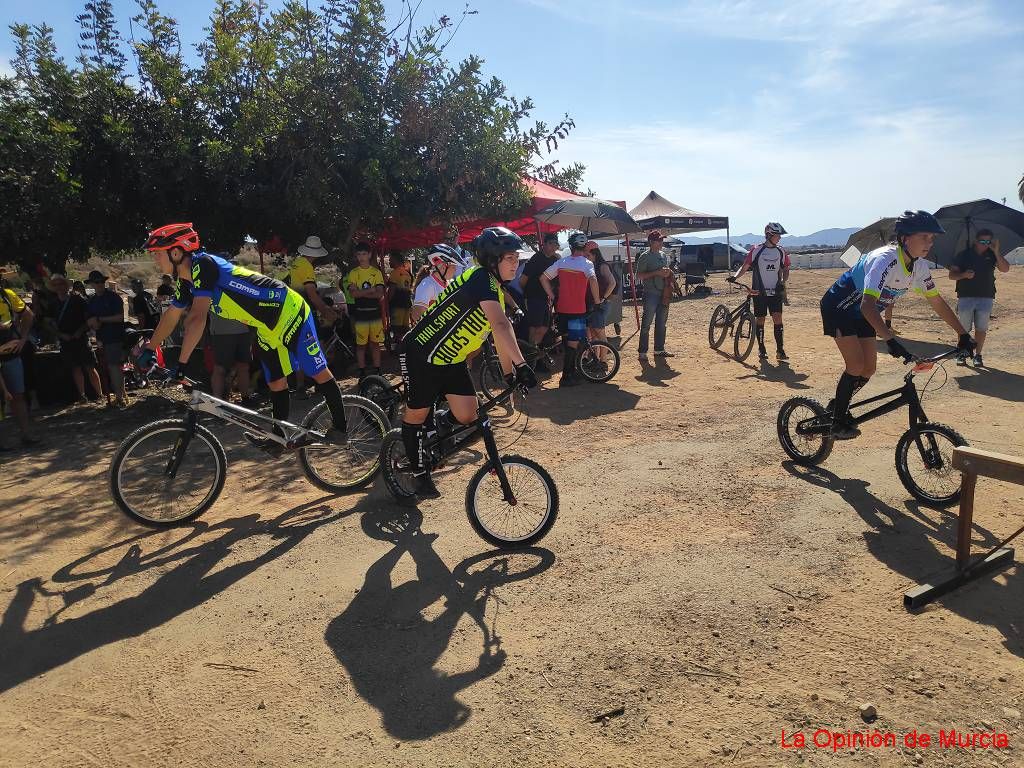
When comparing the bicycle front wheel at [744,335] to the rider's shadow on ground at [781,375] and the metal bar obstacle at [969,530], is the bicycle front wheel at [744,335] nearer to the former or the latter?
the rider's shadow on ground at [781,375]

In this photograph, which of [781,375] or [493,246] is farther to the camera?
[781,375]

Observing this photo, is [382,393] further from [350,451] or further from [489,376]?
[489,376]

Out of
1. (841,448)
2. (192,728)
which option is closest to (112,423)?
(192,728)

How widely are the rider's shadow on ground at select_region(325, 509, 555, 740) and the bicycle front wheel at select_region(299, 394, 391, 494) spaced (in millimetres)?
1044

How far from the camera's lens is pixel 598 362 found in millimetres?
10227

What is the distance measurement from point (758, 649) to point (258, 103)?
956 centimetres

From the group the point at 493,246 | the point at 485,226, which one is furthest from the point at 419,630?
the point at 485,226

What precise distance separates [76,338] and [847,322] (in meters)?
9.91

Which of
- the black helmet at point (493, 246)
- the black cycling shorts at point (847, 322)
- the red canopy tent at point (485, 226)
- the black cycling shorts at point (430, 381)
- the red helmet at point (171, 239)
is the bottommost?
the black cycling shorts at point (430, 381)

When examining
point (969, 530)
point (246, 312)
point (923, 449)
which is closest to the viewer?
point (969, 530)

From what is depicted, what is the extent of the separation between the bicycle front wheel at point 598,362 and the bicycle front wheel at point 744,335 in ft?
9.77

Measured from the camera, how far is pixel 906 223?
5.39 m

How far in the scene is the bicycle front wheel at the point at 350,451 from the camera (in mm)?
5941

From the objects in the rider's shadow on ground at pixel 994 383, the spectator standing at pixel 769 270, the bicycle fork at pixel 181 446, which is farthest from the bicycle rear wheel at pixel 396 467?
the rider's shadow on ground at pixel 994 383
